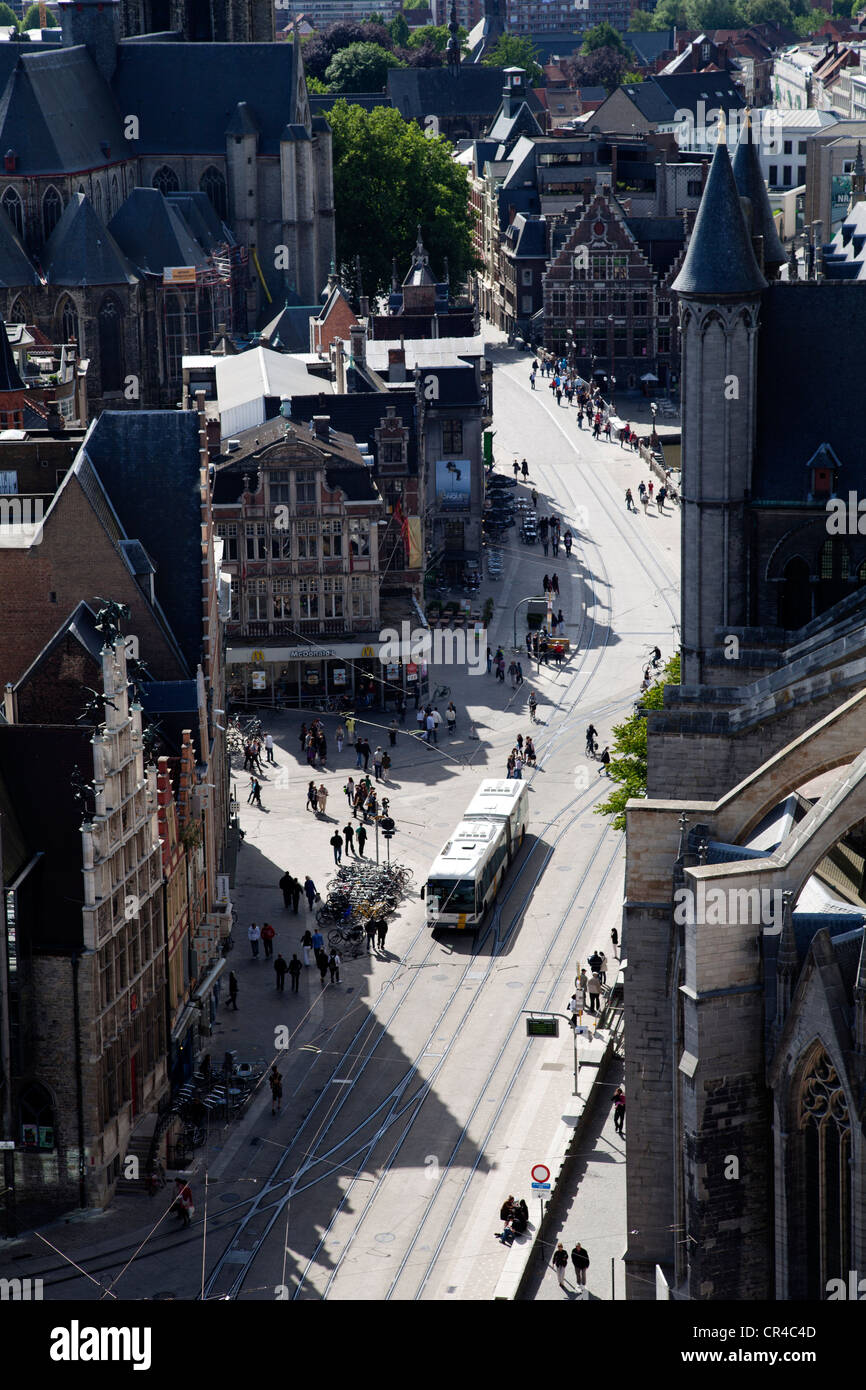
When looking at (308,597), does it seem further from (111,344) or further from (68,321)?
(111,344)

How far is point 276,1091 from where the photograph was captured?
52125 millimetres

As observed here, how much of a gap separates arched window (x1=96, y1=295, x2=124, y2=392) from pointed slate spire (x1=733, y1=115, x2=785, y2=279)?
2589 inches

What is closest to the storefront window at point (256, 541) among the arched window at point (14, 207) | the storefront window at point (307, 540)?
the storefront window at point (307, 540)

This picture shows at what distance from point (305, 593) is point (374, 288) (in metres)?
74.0

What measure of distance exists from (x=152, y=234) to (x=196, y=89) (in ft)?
41.9

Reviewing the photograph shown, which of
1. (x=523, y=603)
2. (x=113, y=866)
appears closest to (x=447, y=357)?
(x=523, y=603)

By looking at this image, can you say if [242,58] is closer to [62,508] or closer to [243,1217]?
[62,508]

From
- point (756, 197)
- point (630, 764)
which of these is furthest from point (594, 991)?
point (756, 197)

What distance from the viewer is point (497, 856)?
6550cm

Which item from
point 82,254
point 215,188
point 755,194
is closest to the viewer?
point 755,194

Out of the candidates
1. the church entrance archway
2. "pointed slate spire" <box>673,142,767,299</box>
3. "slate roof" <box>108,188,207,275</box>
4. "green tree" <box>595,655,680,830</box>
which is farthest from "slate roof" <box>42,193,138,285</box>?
the church entrance archway

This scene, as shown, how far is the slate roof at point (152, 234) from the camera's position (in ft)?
404

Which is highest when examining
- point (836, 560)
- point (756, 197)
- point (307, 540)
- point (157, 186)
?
point (756, 197)

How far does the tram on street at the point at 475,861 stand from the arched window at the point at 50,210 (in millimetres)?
63160
